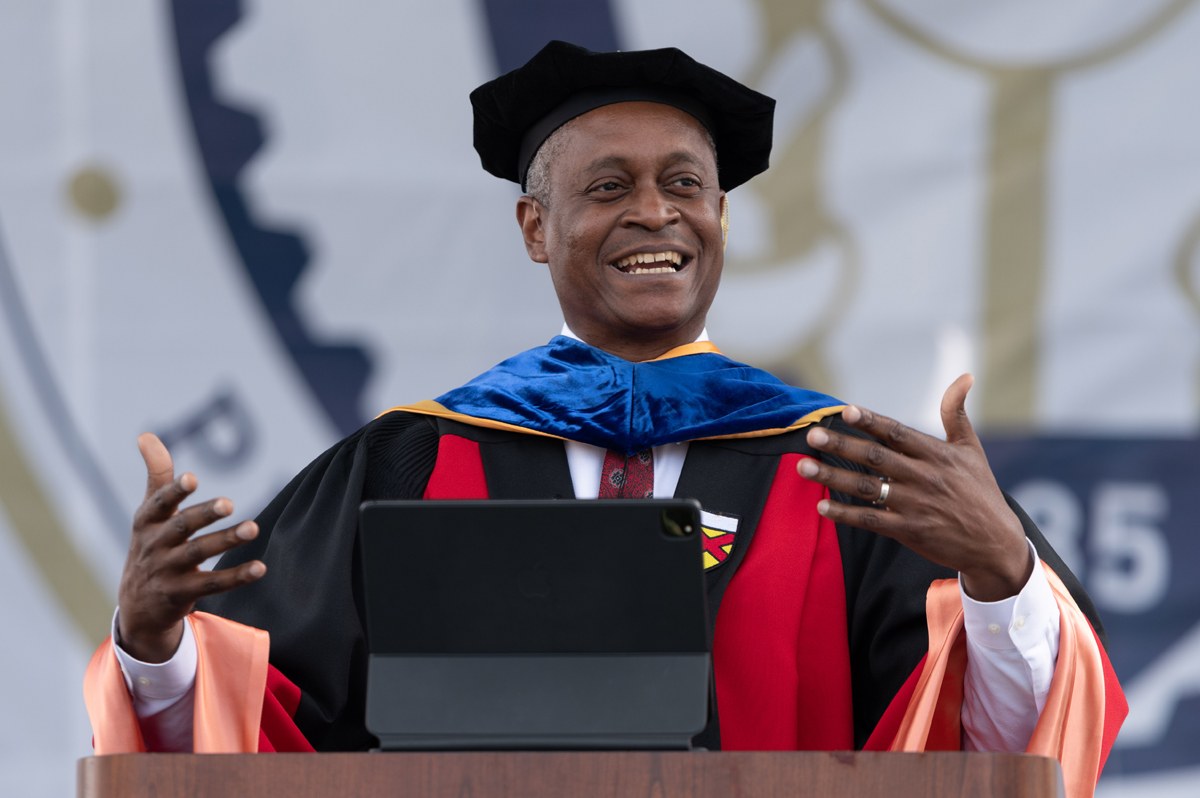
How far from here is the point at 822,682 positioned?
2051mm

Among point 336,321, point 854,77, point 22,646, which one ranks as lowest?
point 22,646

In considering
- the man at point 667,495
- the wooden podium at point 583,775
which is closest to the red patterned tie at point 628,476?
the man at point 667,495

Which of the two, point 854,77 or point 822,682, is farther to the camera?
point 854,77

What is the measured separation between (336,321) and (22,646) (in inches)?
47.4

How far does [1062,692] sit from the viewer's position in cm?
167

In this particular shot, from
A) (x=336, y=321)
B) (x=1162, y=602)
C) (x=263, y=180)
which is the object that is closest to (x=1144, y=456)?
(x=1162, y=602)

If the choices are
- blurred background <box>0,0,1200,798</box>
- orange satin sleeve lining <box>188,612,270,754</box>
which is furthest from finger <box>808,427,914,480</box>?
blurred background <box>0,0,1200,798</box>

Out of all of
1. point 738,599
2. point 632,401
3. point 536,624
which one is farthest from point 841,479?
point 632,401

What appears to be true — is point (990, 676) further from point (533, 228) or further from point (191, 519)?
point (533, 228)

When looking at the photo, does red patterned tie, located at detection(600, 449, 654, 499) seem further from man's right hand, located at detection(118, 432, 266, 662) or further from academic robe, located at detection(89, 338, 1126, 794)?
man's right hand, located at detection(118, 432, 266, 662)

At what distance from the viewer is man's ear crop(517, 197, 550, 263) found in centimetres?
258

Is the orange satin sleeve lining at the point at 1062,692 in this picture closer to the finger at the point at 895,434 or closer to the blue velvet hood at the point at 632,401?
the finger at the point at 895,434

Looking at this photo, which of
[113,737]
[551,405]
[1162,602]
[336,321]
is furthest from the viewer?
[336,321]

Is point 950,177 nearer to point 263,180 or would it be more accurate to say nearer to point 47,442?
point 263,180
